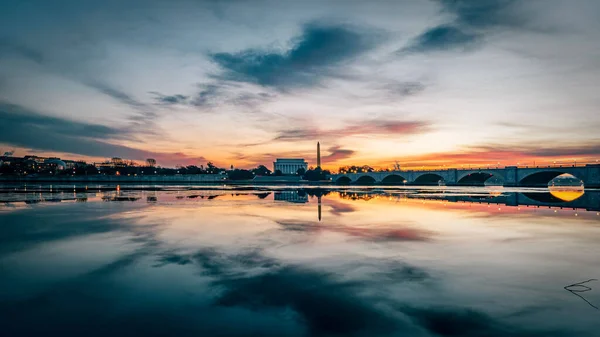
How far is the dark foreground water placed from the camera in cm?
754

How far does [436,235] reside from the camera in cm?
1844

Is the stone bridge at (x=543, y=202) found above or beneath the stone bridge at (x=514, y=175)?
beneath

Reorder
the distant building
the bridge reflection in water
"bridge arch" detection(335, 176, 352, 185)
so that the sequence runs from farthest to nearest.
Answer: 1. "bridge arch" detection(335, 176, 352, 185)
2. the distant building
3. the bridge reflection in water

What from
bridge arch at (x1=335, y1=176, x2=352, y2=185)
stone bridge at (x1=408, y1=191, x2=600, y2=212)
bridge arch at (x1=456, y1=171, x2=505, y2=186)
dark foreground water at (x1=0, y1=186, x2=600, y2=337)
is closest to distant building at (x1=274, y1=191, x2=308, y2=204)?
stone bridge at (x1=408, y1=191, x2=600, y2=212)

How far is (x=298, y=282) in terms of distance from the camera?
1038 centimetres

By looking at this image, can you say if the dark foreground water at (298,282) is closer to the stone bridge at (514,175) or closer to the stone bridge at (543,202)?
the stone bridge at (543,202)

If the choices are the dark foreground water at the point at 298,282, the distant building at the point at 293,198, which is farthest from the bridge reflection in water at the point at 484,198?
the dark foreground water at the point at 298,282

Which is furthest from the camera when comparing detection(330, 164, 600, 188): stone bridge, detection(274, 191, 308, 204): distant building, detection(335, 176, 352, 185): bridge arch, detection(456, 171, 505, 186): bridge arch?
detection(335, 176, 352, 185): bridge arch

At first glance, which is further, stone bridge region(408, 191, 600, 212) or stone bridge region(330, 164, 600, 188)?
stone bridge region(330, 164, 600, 188)

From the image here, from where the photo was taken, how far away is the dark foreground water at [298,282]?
7543mm

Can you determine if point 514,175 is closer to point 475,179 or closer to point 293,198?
point 475,179

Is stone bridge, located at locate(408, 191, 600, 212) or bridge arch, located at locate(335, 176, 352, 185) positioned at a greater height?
bridge arch, located at locate(335, 176, 352, 185)

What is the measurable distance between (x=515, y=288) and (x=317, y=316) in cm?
562

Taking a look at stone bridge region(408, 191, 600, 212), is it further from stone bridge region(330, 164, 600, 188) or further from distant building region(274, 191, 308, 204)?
stone bridge region(330, 164, 600, 188)
